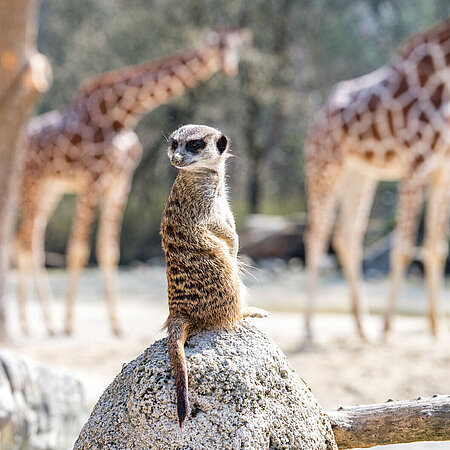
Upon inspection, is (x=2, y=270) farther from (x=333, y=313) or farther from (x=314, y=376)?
(x=333, y=313)

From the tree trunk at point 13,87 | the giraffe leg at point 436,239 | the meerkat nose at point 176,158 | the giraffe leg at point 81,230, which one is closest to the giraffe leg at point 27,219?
the giraffe leg at point 81,230

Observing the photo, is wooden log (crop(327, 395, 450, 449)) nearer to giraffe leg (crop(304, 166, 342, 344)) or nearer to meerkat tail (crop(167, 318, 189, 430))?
meerkat tail (crop(167, 318, 189, 430))

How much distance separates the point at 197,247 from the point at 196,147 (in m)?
0.32

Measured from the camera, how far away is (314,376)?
600 centimetres

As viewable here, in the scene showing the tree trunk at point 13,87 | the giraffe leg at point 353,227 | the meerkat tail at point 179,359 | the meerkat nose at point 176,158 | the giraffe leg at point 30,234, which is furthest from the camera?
the giraffe leg at point 30,234

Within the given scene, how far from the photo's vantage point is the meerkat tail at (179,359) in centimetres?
197

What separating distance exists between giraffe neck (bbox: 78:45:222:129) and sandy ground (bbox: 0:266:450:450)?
2.62m

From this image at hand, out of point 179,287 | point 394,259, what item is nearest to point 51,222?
point 394,259

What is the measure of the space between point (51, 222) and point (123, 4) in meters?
5.89

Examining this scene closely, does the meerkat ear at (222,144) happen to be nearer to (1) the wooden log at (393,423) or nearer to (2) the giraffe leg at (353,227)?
(1) the wooden log at (393,423)

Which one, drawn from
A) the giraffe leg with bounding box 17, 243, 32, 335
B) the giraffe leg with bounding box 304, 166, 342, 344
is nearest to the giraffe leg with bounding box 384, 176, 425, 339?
the giraffe leg with bounding box 304, 166, 342, 344

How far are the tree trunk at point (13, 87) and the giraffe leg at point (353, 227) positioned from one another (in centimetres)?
366

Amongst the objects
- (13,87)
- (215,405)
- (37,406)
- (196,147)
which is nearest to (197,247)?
(196,147)

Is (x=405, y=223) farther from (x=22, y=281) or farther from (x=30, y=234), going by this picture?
(x=22, y=281)
